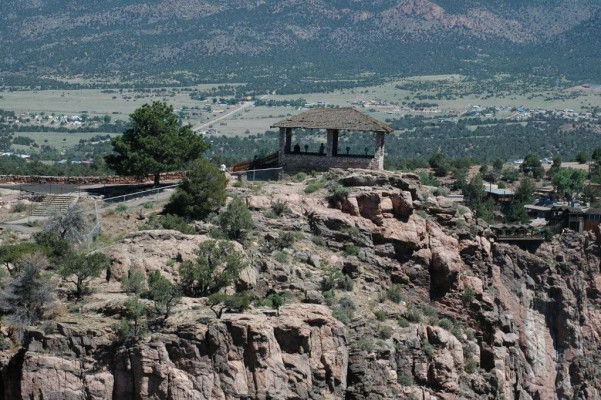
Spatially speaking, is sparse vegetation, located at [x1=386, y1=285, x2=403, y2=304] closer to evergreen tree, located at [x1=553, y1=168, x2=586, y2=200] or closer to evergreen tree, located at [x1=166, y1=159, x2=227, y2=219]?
evergreen tree, located at [x1=166, y1=159, x2=227, y2=219]

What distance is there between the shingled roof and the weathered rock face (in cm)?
1741

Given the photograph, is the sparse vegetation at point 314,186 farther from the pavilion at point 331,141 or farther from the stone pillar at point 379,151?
the stone pillar at point 379,151

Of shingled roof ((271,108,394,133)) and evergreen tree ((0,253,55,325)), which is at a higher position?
shingled roof ((271,108,394,133))

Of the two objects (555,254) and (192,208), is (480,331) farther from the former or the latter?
(555,254)

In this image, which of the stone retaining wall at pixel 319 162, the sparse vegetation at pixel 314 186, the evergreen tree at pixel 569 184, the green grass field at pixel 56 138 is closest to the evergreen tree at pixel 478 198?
the evergreen tree at pixel 569 184

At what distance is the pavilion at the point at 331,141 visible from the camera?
5966cm

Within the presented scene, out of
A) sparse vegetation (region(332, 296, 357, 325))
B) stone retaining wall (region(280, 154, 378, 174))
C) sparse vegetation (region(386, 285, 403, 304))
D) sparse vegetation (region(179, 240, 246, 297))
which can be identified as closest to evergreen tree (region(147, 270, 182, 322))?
sparse vegetation (region(179, 240, 246, 297))

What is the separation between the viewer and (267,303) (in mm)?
45500

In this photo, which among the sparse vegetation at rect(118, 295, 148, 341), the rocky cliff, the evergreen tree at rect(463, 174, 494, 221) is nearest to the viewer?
the rocky cliff

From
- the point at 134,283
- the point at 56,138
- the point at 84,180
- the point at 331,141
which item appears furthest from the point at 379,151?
the point at 56,138

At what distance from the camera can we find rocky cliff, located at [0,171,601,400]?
4100 cm

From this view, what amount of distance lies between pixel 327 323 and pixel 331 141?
1659cm

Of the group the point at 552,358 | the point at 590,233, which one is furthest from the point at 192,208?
the point at 590,233

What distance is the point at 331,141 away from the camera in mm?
60344
